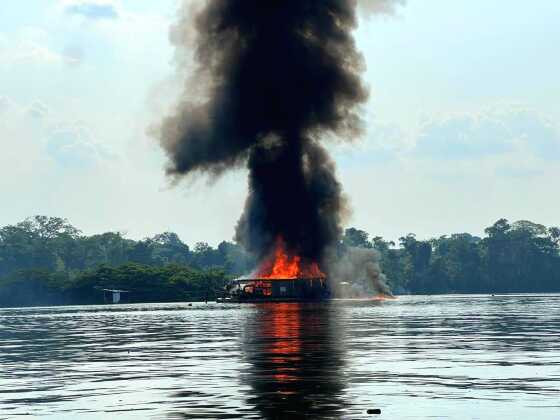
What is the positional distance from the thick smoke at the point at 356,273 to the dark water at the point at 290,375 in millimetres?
116248

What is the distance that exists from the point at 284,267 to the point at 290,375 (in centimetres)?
14280

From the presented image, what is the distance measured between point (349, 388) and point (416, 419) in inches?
277

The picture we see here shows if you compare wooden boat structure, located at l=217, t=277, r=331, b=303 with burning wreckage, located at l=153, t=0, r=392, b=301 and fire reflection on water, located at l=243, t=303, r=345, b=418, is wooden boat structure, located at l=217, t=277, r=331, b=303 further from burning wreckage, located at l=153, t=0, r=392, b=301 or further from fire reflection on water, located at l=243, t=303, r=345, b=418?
fire reflection on water, located at l=243, t=303, r=345, b=418

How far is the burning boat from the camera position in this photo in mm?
173875

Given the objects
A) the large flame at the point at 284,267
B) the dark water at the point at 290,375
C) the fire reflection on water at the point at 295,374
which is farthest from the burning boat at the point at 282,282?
the fire reflection on water at the point at 295,374

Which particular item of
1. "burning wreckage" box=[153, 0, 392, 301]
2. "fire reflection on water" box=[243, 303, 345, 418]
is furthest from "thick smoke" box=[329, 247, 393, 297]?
"fire reflection on water" box=[243, 303, 345, 418]

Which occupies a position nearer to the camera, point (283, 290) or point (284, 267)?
point (283, 290)

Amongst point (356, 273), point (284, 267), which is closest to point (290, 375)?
point (284, 267)

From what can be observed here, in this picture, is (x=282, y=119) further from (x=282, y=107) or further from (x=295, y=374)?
(x=295, y=374)

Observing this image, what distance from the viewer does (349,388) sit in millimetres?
34375

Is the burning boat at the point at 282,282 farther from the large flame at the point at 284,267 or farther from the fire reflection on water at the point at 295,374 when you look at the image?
the fire reflection on water at the point at 295,374

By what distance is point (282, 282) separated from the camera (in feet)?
577

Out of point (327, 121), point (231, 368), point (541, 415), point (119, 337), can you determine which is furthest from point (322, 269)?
point (541, 415)

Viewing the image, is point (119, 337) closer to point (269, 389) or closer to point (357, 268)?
point (269, 389)
